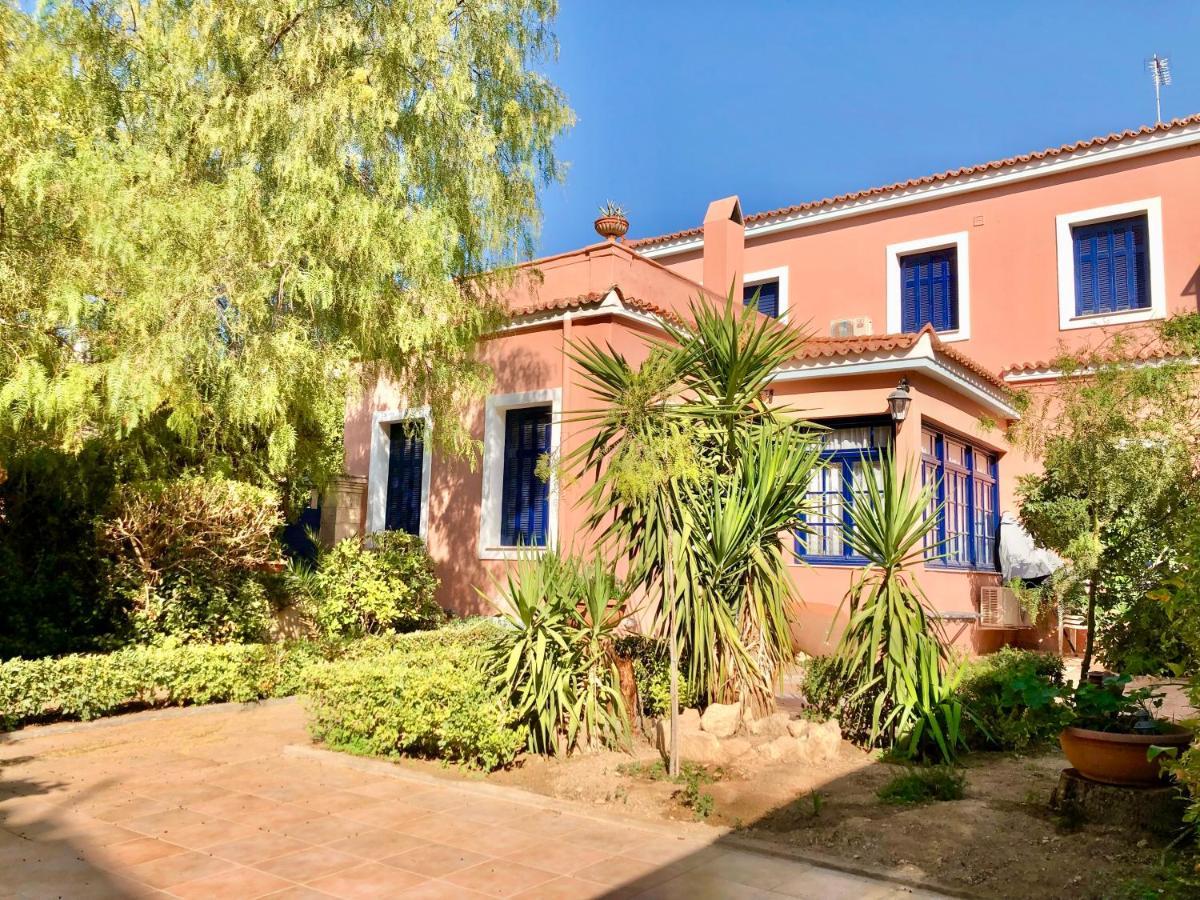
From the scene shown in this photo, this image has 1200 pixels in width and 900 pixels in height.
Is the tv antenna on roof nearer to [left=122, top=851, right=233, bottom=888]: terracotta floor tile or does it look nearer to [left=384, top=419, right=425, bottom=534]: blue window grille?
[left=384, top=419, right=425, bottom=534]: blue window grille

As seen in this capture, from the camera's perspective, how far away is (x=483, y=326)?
11.4 m

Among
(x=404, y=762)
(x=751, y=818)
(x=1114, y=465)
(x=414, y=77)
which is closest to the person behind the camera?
(x=751, y=818)

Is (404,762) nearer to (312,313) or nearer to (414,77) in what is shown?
(312,313)

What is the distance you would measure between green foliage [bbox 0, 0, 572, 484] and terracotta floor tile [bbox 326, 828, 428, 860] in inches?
184

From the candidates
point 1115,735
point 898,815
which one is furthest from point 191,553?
point 1115,735

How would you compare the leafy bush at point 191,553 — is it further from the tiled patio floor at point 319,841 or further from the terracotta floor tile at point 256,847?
the terracotta floor tile at point 256,847

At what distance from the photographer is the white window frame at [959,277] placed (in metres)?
17.4

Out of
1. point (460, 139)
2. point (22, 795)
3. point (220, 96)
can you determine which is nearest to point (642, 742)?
point (22, 795)

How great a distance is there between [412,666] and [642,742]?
208 centimetres

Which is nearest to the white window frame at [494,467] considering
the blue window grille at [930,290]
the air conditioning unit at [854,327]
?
the air conditioning unit at [854,327]

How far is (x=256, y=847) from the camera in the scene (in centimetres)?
535

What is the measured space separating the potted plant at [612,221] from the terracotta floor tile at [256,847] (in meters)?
10.5

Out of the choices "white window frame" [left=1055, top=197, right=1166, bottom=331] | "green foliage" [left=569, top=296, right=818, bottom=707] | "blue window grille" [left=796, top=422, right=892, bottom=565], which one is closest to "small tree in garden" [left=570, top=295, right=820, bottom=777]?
"green foliage" [left=569, top=296, right=818, bottom=707]

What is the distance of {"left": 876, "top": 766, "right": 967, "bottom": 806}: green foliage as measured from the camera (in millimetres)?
6113
